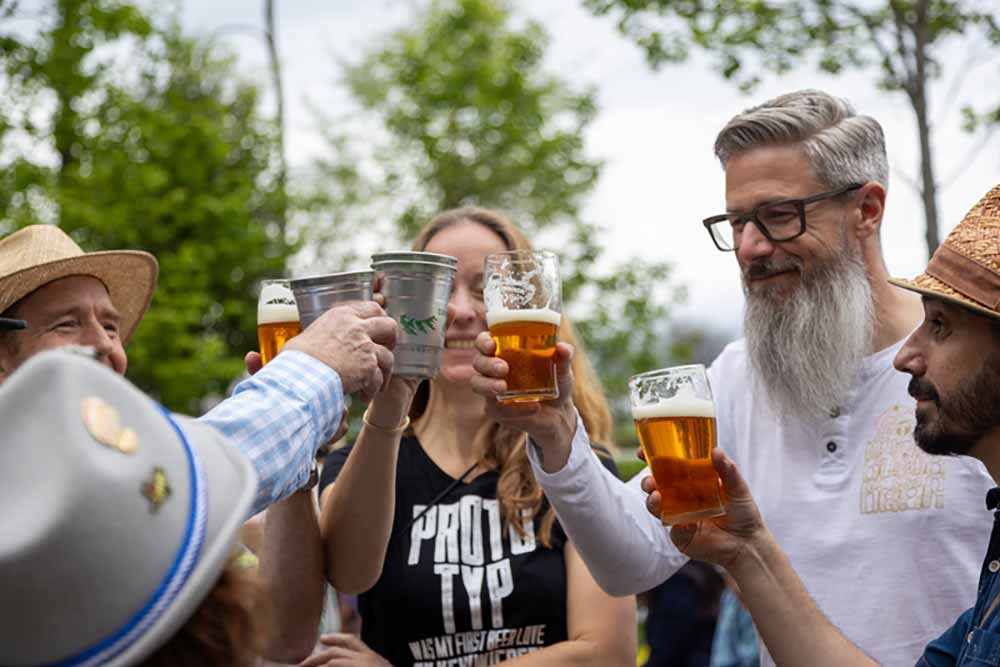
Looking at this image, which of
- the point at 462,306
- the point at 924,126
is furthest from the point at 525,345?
the point at 924,126

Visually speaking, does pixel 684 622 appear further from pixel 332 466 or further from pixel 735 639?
pixel 332 466

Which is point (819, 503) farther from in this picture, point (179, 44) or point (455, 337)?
point (179, 44)

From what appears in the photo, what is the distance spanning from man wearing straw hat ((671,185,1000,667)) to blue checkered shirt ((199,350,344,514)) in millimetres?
968

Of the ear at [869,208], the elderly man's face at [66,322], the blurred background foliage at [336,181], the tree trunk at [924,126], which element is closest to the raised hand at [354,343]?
the elderly man's face at [66,322]

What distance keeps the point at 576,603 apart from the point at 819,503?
0.74 meters

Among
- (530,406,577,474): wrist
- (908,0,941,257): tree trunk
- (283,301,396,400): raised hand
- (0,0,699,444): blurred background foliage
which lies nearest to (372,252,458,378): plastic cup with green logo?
(283,301,396,400): raised hand

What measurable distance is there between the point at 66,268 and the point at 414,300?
1208 millimetres

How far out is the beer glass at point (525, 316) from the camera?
8.54ft

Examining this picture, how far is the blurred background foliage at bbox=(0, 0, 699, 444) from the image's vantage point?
55.0 feet

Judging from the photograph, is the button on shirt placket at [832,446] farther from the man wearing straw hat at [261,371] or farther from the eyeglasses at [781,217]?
the man wearing straw hat at [261,371]

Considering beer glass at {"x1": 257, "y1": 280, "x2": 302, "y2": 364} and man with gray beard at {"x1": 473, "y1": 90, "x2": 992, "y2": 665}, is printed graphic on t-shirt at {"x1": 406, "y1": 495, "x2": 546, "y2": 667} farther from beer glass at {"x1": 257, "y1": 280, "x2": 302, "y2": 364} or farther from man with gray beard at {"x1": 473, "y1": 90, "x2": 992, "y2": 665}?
beer glass at {"x1": 257, "y1": 280, "x2": 302, "y2": 364}

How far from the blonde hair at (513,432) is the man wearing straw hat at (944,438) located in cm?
68

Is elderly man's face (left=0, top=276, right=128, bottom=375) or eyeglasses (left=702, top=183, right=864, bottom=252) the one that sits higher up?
eyeglasses (left=702, top=183, right=864, bottom=252)

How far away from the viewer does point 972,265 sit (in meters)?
2.25
